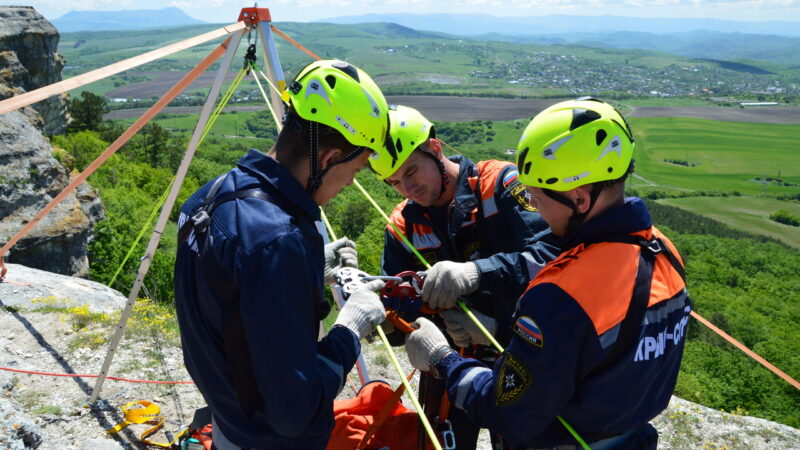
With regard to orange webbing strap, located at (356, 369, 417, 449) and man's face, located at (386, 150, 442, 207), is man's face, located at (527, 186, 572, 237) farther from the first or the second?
man's face, located at (386, 150, 442, 207)

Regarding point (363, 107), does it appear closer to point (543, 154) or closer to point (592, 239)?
point (543, 154)

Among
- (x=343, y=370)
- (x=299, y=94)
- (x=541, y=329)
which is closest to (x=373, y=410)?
(x=343, y=370)

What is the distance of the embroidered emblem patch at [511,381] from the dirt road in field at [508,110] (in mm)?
129511

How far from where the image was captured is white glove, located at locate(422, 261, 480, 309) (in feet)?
13.4

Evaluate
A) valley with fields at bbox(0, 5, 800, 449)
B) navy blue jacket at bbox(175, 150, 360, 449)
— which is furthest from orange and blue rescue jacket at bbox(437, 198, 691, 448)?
valley with fields at bbox(0, 5, 800, 449)

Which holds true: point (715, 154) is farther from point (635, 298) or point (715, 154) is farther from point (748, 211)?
point (635, 298)

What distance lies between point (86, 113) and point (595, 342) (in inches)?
2046

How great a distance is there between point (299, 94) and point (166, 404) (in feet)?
15.4

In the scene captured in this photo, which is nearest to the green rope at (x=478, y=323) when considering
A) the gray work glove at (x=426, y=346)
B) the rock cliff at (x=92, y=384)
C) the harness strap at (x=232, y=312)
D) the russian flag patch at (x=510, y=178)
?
the gray work glove at (x=426, y=346)

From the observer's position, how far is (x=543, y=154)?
3.01m

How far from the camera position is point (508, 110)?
150 meters

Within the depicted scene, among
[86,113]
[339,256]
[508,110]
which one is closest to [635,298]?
[339,256]

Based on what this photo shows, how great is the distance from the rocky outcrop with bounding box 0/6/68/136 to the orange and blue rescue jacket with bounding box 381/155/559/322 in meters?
28.3

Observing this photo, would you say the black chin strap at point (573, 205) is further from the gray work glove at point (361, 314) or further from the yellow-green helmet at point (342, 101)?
the gray work glove at point (361, 314)
